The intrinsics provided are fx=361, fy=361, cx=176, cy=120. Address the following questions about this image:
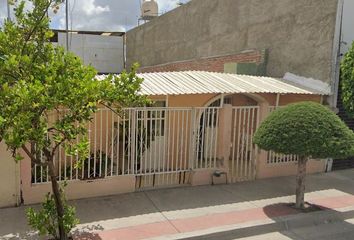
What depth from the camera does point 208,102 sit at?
10.2 meters

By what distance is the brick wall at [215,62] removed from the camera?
11.9 meters

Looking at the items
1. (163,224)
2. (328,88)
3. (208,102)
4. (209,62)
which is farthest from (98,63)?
(163,224)

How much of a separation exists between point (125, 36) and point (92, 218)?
2197cm

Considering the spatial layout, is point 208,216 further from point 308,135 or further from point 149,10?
point 149,10

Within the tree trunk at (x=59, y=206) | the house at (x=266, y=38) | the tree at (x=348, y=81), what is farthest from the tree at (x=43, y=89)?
the house at (x=266, y=38)

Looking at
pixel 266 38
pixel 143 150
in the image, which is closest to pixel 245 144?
pixel 143 150

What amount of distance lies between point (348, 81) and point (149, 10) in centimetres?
1673

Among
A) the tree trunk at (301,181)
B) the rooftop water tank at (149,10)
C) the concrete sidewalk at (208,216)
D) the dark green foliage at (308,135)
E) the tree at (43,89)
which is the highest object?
the rooftop water tank at (149,10)

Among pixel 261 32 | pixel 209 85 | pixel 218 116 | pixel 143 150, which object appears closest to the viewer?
pixel 143 150

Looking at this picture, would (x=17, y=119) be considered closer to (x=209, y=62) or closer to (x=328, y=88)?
(x=328, y=88)

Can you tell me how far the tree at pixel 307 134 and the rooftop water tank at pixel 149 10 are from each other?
1799 centimetres

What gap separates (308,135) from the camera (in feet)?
21.1

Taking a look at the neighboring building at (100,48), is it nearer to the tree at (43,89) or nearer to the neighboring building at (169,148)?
the neighboring building at (169,148)

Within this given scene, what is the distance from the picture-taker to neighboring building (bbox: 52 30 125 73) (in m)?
27.7
